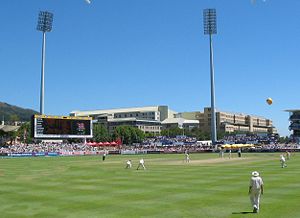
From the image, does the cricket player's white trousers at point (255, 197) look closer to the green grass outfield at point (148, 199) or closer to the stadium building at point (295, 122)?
the green grass outfield at point (148, 199)

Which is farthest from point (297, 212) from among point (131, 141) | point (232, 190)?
point (131, 141)

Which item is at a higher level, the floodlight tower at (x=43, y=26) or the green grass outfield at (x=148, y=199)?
the floodlight tower at (x=43, y=26)

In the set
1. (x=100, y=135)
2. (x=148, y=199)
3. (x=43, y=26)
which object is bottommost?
(x=148, y=199)

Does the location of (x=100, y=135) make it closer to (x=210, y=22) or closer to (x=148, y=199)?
(x=210, y=22)

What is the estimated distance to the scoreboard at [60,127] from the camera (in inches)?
3880

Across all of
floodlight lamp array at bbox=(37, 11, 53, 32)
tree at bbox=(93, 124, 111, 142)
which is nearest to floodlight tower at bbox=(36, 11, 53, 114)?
floodlight lamp array at bbox=(37, 11, 53, 32)

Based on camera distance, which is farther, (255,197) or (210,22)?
(210,22)

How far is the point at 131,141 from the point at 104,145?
63519mm

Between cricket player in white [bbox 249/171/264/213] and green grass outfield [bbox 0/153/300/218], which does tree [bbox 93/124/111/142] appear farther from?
cricket player in white [bbox 249/171/264/213]

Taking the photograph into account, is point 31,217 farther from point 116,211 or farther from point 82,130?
point 82,130

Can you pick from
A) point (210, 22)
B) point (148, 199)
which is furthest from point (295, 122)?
point (148, 199)

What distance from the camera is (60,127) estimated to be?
102812mm

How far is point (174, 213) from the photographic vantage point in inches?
720

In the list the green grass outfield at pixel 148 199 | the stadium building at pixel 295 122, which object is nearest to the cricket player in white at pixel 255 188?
the green grass outfield at pixel 148 199
